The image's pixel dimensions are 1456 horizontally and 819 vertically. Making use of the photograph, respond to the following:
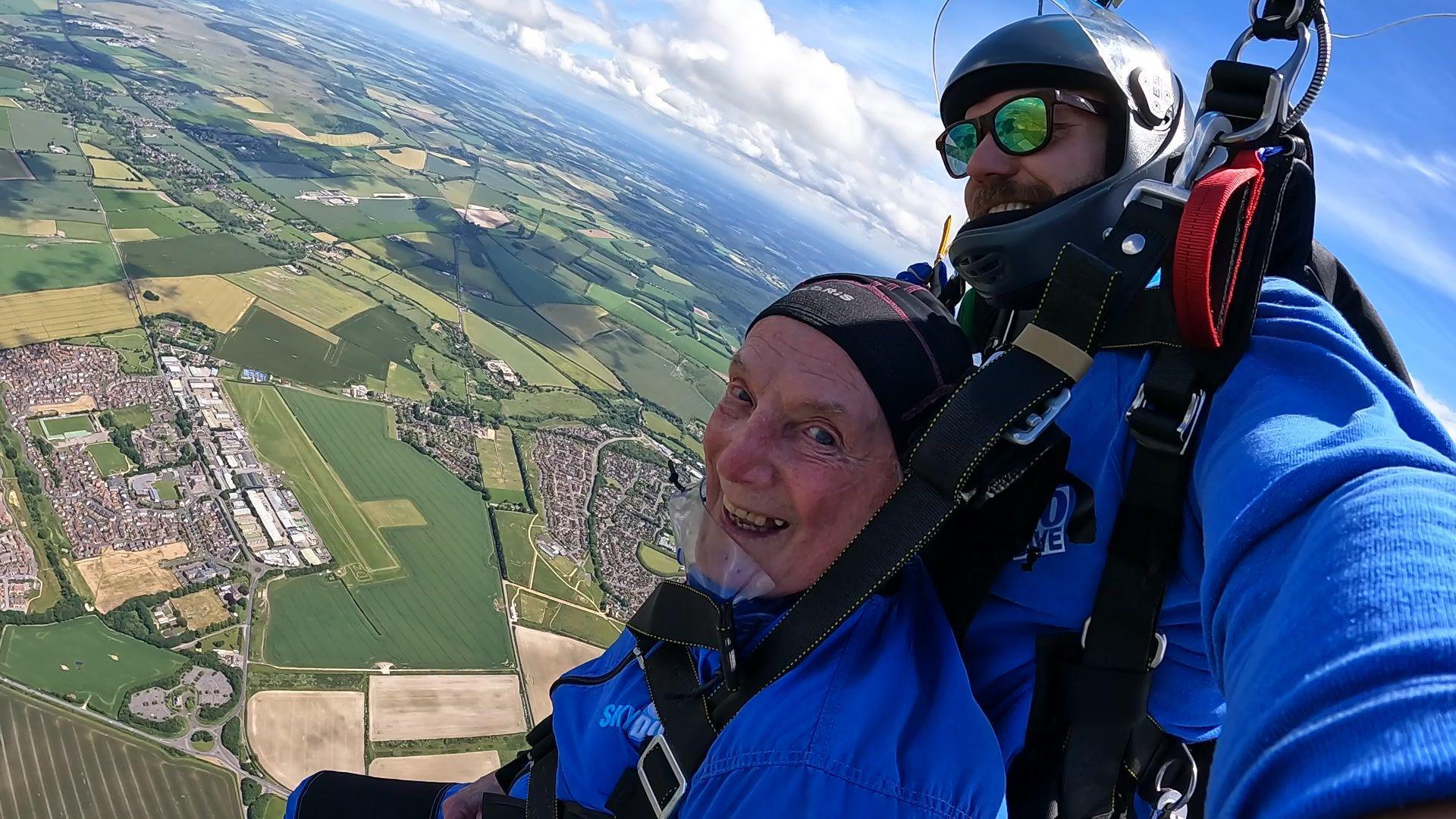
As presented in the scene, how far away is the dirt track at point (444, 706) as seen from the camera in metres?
14.1

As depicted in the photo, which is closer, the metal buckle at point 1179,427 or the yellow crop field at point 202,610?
the metal buckle at point 1179,427

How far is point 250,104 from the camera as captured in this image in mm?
53875

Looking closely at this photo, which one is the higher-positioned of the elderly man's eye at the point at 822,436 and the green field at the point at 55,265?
the elderly man's eye at the point at 822,436

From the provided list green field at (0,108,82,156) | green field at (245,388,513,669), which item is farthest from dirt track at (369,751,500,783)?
green field at (0,108,82,156)

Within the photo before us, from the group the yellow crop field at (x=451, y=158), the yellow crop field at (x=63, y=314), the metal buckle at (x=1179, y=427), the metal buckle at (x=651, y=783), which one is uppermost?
the metal buckle at (x=1179, y=427)

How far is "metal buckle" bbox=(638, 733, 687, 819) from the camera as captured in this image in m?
1.36

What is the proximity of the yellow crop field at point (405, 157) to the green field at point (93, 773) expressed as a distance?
160 ft

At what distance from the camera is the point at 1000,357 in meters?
1.17

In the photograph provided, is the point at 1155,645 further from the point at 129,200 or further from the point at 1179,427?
the point at 129,200

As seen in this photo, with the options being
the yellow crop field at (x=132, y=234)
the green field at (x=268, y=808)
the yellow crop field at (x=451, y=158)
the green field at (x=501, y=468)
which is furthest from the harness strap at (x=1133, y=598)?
the yellow crop field at (x=451, y=158)

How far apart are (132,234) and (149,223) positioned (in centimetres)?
170

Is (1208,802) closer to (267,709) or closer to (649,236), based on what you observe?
(267,709)

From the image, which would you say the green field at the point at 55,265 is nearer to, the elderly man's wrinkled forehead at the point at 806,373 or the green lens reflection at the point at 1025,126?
the elderly man's wrinkled forehead at the point at 806,373

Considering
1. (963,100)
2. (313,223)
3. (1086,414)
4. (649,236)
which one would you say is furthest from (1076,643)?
(649,236)
